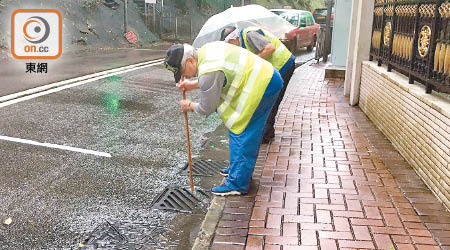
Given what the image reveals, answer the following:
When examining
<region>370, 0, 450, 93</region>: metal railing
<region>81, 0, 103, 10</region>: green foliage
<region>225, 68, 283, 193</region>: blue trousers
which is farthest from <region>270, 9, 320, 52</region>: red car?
<region>225, 68, 283, 193</region>: blue trousers

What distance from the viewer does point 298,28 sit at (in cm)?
1883

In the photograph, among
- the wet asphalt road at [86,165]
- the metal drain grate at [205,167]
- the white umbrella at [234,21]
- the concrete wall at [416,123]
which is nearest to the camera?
the wet asphalt road at [86,165]

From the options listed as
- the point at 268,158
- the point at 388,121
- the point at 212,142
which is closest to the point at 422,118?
the point at 388,121

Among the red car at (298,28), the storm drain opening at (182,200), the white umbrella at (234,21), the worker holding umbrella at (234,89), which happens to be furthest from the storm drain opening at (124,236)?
the red car at (298,28)

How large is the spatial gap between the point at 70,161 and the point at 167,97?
13.4 feet

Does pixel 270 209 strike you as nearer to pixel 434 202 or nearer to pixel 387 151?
pixel 434 202

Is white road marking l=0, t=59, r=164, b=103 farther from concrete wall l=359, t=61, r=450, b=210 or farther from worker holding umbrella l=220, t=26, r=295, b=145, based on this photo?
concrete wall l=359, t=61, r=450, b=210

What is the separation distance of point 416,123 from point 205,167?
89.5 inches

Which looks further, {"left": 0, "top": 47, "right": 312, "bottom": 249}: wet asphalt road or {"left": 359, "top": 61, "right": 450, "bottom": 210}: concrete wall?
{"left": 359, "top": 61, "right": 450, "bottom": 210}: concrete wall

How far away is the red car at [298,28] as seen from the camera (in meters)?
18.5

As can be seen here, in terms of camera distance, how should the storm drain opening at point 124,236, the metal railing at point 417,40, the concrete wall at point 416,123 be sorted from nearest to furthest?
the storm drain opening at point 124,236, the concrete wall at point 416,123, the metal railing at point 417,40

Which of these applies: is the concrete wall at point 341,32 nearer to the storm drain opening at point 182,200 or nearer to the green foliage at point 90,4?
the storm drain opening at point 182,200

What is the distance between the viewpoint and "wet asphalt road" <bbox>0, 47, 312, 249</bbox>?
A: 3.71m

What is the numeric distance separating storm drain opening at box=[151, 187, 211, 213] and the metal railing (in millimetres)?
2475
